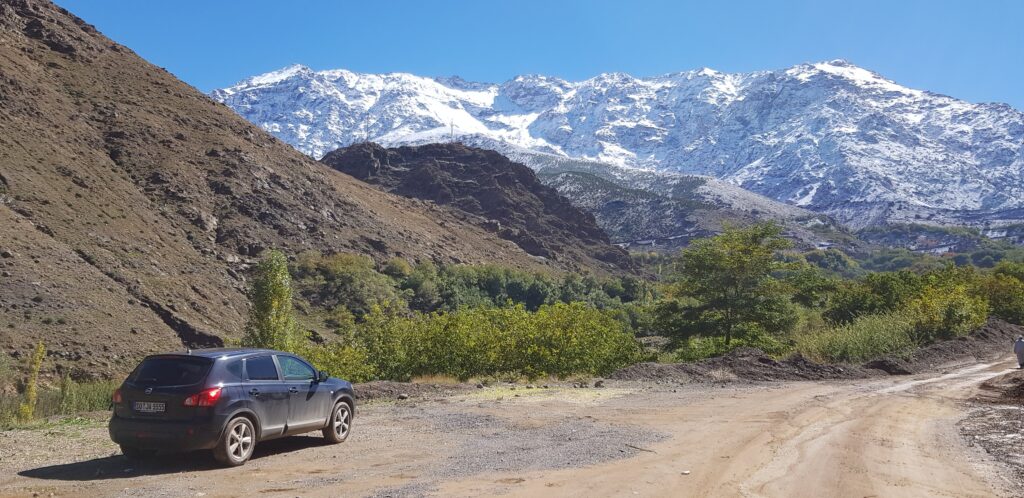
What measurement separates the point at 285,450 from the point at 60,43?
8568 cm

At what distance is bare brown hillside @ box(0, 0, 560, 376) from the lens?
4506 cm

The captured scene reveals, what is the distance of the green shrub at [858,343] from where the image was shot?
25500 mm

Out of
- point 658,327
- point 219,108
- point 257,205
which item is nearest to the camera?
point 658,327

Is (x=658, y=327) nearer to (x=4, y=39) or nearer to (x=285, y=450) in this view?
(x=285, y=450)

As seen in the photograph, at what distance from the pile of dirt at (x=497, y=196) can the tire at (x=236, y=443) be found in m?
142

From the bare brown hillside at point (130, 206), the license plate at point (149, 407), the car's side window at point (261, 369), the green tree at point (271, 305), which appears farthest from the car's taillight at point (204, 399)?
the bare brown hillside at point (130, 206)

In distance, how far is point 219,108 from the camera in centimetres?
9425

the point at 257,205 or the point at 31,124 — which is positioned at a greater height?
the point at 31,124

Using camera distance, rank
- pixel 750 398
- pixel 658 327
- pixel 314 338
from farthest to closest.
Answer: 1. pixel 314 338
2. pixel 658 327
3. pixel 750 398

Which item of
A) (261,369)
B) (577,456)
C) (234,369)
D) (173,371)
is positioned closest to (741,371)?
(577,456)

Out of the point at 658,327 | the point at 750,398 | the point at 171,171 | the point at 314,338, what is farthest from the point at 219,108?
the point at 750,398

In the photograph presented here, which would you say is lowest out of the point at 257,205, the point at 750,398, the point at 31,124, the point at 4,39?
the point at 750,398

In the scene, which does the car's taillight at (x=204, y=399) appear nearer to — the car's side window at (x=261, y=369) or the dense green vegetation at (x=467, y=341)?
the car's side window at (x=261, y=369)

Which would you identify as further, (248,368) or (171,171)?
(171,171)
